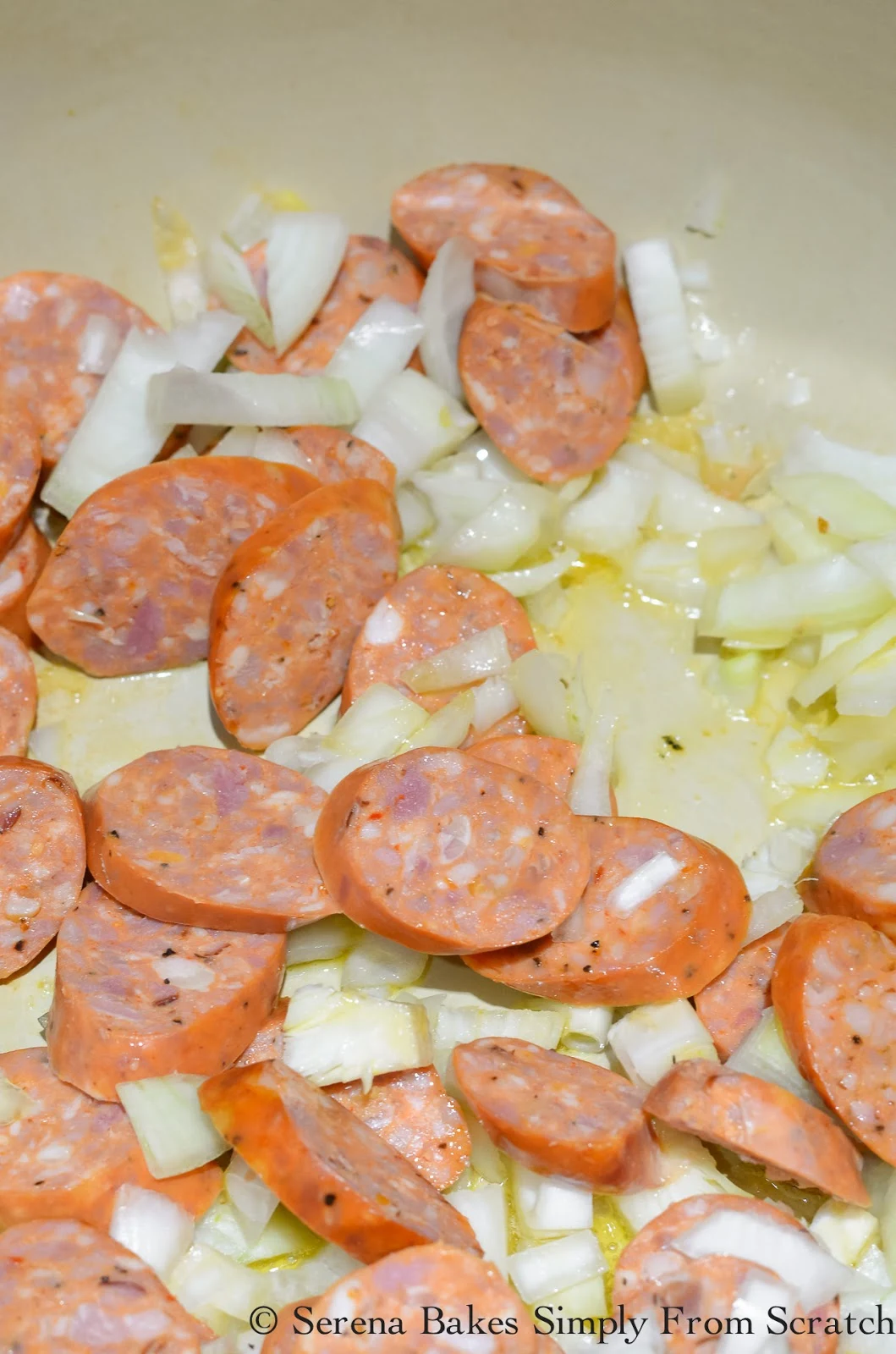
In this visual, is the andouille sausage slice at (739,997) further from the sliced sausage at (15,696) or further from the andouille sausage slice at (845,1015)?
the sliced sausage at (15,696)

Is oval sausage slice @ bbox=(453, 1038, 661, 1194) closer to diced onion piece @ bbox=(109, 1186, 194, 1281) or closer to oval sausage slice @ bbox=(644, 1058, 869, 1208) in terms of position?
oval sausage slice @ bbox=(644, 1058, 869, 1208)

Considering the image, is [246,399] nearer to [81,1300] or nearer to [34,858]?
[34,858]

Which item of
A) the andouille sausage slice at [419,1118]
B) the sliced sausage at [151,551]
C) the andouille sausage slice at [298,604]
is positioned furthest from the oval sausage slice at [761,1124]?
the sliced sausage at [151,551]

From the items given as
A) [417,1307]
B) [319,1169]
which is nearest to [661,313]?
[319,1169]

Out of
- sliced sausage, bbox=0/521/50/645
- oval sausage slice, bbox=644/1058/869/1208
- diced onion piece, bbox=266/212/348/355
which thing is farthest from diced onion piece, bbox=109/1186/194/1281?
diced onion piece, bbox=266/212/348/355

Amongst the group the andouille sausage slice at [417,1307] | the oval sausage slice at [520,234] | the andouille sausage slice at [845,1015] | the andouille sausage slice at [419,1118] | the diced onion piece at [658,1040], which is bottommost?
the andouille sausage slice at [419,1118]

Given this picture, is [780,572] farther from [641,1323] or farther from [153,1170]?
[153,1170]
